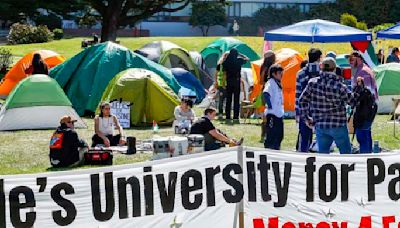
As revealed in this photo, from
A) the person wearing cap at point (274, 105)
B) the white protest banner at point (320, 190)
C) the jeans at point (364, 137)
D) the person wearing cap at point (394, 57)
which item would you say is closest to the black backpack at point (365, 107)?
the jeans at point (364, 137)

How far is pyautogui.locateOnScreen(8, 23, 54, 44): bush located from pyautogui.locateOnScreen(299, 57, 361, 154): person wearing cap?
41.9 m

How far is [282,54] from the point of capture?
17.7 metres

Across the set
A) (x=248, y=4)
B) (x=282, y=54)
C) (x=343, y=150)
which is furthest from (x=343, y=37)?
(x=248, y=4)

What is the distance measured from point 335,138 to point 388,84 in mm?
8973

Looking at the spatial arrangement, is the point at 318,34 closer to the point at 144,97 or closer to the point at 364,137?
the point at 144,97

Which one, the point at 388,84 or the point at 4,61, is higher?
Result: the point at 4,61

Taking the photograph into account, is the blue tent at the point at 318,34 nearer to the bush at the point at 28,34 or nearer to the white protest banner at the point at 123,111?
the white protest banner at the point at 123,111

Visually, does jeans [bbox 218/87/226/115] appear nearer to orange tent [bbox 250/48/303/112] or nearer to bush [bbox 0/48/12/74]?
orange tent [bbox 250/48/303/112]

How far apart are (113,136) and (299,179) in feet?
21.0

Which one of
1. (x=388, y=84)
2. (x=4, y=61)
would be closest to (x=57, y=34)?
(x=4, y=61)

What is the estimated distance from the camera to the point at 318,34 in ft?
54.0

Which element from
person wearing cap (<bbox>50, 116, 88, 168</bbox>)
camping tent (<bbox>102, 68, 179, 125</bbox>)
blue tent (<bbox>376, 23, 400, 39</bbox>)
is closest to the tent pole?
person wearing cap (<bbox>50, 116, 88, 168</bbox>)

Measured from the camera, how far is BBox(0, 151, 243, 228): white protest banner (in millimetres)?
6031

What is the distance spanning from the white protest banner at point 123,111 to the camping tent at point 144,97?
0.43 feet
